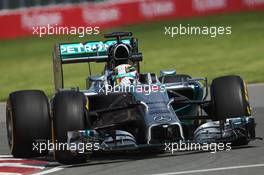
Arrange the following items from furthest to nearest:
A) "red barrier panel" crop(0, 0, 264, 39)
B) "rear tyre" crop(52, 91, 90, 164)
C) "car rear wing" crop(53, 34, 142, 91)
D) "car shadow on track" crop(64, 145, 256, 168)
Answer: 1. "red barrier panel" crop(0, 0, 264, 39)
2. "car rear wing" crop(53, 34, 142, 91)
3. "car shadow on track" crop(64, 145, 256, 168)
4. "rear tyre" crop(52, 91, 90, 164)

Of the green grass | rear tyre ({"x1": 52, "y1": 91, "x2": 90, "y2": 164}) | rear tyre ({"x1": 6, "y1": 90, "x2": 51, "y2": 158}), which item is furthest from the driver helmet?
the green grass

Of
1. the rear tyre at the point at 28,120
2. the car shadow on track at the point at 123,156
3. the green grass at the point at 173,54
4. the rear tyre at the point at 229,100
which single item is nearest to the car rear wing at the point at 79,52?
the rear tyre at the point at 28,120

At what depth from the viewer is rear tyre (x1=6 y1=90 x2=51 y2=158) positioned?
1245 centimetres

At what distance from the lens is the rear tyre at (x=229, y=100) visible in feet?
40.3

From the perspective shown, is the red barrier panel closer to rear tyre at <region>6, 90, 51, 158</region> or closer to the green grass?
the green grass

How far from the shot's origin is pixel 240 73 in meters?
21.9

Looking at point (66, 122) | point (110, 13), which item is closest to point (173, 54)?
point (110, 13)

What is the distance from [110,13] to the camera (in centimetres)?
3184

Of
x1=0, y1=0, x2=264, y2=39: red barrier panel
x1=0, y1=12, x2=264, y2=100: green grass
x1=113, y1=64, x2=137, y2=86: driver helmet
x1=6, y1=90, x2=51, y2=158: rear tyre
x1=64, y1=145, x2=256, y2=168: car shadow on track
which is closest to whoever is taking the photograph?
x1=64, y1=145, x2=256, y2=168: car shadow on track

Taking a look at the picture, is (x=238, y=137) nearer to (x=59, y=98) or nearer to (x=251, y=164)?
(x=251, y=164)

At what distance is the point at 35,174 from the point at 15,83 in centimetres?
1235

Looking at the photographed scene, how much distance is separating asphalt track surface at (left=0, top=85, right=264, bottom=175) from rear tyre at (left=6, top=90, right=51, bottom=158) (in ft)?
1.85

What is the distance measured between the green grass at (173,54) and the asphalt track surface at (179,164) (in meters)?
8.62

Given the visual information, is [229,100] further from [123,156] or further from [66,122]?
[66,122]
